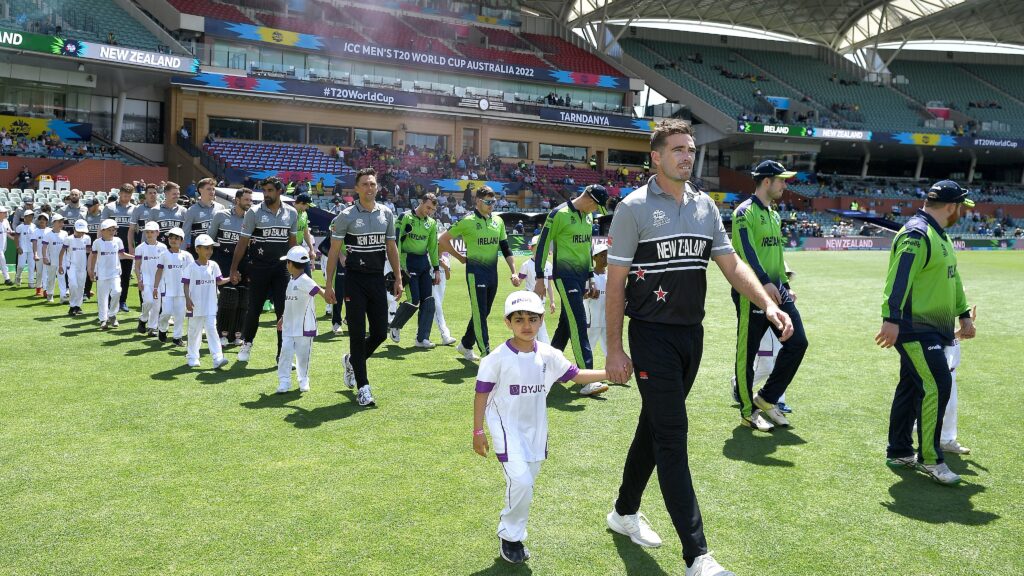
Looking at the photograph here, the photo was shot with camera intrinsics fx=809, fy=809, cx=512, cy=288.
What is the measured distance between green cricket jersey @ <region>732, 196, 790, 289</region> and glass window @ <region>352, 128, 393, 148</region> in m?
41.3

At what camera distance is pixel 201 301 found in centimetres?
981

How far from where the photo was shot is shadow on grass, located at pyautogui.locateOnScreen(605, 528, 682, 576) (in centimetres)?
446

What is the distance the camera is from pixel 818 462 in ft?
21.2

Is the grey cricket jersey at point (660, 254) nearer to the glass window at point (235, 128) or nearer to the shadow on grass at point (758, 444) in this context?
the shadow on grass at point (758, 444)

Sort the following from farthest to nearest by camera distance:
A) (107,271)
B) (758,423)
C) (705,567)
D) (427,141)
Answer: (427,141), (107,271), (758,423), (705,567)

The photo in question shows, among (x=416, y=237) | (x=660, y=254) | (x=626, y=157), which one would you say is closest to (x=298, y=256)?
(x=416, y=237)

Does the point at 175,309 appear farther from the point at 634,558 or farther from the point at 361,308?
the point at 634,558

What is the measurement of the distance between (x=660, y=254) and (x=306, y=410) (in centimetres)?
475

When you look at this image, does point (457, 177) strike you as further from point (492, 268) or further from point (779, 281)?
point (779, 281)

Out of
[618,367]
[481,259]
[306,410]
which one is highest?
[481,259]

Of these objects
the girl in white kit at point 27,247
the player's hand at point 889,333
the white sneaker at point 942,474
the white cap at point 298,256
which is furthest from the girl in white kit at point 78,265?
the white sneaker at point 942,474

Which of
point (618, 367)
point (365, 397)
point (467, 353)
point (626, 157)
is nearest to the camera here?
point (618, 367)

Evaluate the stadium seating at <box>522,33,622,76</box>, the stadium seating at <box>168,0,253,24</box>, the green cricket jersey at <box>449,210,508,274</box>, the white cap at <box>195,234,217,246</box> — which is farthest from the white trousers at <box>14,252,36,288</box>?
the stadium seating at <box>522,33,622,76</box>

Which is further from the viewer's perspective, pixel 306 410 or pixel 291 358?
pixel 291 358
